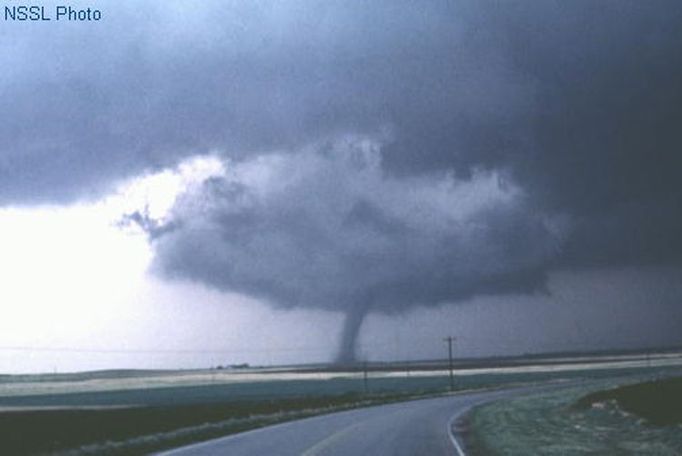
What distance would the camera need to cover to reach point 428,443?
2852 cm

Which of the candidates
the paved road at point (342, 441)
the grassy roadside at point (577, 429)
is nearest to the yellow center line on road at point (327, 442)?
the paved road at point (342, 441)

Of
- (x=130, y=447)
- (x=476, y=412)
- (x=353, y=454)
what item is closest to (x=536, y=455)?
(x=353, y=454)

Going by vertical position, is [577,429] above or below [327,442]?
below

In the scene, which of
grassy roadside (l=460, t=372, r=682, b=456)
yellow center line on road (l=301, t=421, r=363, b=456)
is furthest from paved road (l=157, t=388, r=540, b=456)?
grassy roadside (l=460, t=372, r=682, b=456)

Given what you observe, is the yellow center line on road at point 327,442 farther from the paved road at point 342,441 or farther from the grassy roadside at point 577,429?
the grassy roadside at point 577,429

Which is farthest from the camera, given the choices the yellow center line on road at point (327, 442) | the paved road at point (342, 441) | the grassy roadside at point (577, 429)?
the grassy roadside at point (577, 429)

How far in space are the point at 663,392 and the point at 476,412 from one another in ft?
41.5

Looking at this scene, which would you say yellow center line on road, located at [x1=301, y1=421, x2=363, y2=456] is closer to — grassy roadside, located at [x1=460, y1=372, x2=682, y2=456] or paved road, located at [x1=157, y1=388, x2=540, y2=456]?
paved road, located at [x1=157, y1=388, x2=540, y2=456]

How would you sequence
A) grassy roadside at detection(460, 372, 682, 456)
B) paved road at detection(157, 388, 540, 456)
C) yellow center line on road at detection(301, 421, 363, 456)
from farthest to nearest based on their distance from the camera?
grassy roadside at detection(460, 372, 682, 456)
paved road at detection(157, 388, 540, 456)
yellow center line on road at detection(301, 421, 363, 456)

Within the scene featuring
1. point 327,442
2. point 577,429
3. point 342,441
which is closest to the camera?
point 327,442

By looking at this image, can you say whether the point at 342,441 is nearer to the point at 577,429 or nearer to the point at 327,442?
the point at 327,442

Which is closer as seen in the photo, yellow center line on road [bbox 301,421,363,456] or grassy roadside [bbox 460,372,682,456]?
yellow center line on road [bbox 301,421,363,456]

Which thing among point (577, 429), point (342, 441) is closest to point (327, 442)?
point (342, 441)

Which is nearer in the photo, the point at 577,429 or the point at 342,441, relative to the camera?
the point at 342,441
